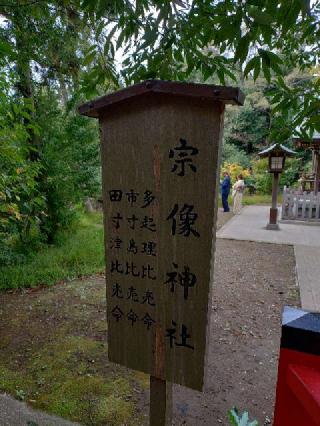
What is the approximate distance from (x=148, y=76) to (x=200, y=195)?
0.96 m

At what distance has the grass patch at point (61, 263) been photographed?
5.08m

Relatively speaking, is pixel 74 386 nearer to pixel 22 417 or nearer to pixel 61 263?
pixel 22 417

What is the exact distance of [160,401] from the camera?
70.7 inches

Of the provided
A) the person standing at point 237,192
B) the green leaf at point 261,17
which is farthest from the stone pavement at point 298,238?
the green leaf at point 261,17

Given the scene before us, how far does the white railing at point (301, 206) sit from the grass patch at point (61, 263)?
6.88 m

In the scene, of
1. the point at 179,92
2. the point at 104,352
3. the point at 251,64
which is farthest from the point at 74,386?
the point at 251,64

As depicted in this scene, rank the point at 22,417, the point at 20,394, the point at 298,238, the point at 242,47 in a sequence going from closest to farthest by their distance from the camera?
the point at 242,47 < the point at 22,417 < the point at 20,394 < the point at 298,238

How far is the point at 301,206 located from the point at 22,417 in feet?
34.7

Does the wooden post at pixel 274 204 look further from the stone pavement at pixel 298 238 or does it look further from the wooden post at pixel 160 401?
the wooden post at pixel 160 401

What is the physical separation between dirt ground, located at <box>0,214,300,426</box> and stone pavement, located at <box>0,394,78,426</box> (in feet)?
0.25

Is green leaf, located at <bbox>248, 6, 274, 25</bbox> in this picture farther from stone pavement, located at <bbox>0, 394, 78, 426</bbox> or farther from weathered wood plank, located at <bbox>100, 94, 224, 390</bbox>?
stone pavement, located at <bbox>0, 394, 78, 426</bbox>

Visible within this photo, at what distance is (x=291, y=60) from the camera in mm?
3232

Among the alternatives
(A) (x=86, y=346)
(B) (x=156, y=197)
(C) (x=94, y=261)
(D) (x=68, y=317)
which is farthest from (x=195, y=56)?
(C) (x=94, y=261)

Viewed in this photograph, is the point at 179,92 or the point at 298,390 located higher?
the point at 179,92
